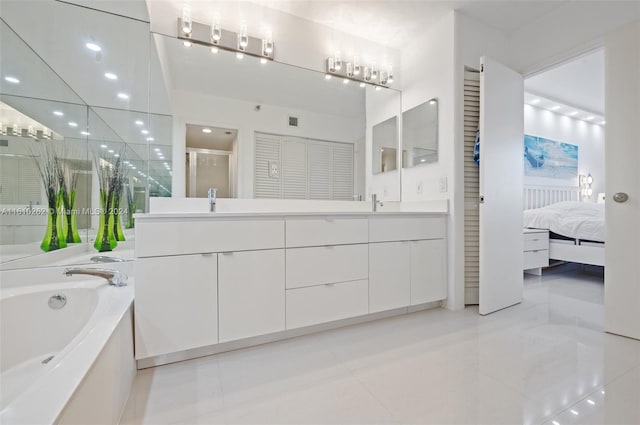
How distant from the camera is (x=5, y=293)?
4.56ft

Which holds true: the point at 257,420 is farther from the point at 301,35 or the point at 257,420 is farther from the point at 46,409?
the point at 301,35

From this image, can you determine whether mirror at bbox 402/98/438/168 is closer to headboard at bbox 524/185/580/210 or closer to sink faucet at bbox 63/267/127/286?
sink faucet at bbox 63/267/127/286

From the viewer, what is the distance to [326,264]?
1.93m

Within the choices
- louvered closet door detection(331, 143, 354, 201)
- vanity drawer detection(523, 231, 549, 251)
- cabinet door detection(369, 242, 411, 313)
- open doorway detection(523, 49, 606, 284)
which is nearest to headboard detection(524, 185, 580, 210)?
open doorway detection(523, 49, 606, 284)

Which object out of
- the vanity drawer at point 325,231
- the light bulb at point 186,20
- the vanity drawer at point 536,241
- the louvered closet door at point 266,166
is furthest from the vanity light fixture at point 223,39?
the vanity drawer at point 536,241

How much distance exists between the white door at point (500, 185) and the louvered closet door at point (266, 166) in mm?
1674

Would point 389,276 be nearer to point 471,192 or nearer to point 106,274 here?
point 471,192

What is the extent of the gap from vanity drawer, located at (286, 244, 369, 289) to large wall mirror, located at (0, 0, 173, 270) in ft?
3.31

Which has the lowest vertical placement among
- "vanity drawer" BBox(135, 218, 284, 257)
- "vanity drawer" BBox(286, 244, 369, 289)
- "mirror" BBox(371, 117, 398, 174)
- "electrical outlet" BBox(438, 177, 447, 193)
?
"vanity drawer" BBox(286, 244, 369, 289)

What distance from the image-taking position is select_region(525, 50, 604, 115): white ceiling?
11.0ft

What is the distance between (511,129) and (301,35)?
202 cm

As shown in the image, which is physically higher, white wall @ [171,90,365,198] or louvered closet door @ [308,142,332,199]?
white wall @ [171,90,365,198]

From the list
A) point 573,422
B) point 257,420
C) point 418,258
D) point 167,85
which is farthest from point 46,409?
point 418,258

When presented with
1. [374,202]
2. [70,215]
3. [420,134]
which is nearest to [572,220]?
[420,134]
